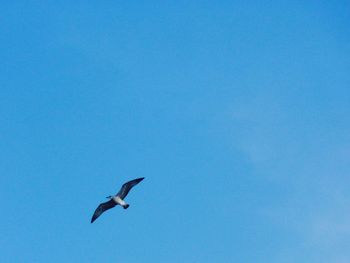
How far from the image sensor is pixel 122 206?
36969 mm

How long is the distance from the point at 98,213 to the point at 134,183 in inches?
142

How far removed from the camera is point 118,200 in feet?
122

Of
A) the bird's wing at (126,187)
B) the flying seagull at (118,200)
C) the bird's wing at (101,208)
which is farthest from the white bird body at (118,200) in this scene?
the bird's wing at (101,208)

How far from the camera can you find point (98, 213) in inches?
1508

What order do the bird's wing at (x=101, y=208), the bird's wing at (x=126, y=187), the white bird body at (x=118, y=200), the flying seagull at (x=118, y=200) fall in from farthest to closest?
1. the bird's wing at (x=101, y=208)
2. the white bird body at (x=118, y=200)
3. the flying seagull at (x=118, y=200)
4. the bird's wing at (x=126, y=187)

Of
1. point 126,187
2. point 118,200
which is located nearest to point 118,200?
point 118,200

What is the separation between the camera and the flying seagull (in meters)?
36.8

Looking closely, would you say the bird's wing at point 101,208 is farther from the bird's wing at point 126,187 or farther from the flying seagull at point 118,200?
the bird's wing at point 126,187

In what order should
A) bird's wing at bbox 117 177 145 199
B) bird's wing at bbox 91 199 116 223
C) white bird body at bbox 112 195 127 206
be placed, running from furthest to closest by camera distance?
bird's wing at bbox 91 199 116 223 → white bird body at bbox 112 195 127 206 → bird's wing at bbox 117 177 145 199

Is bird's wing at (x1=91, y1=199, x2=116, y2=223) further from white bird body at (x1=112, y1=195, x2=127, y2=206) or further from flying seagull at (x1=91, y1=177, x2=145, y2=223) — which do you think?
white bird body at (x1=112, y1=195, x2=127, y2=206)

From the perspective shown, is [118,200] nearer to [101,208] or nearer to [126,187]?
[126,187]

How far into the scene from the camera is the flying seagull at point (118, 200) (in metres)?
36.8

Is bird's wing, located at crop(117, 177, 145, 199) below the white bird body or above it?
above

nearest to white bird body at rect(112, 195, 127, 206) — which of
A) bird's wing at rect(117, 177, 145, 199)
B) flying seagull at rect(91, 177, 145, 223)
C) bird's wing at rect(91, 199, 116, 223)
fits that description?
flying seagull at rect(91, 177, 145, 223)
